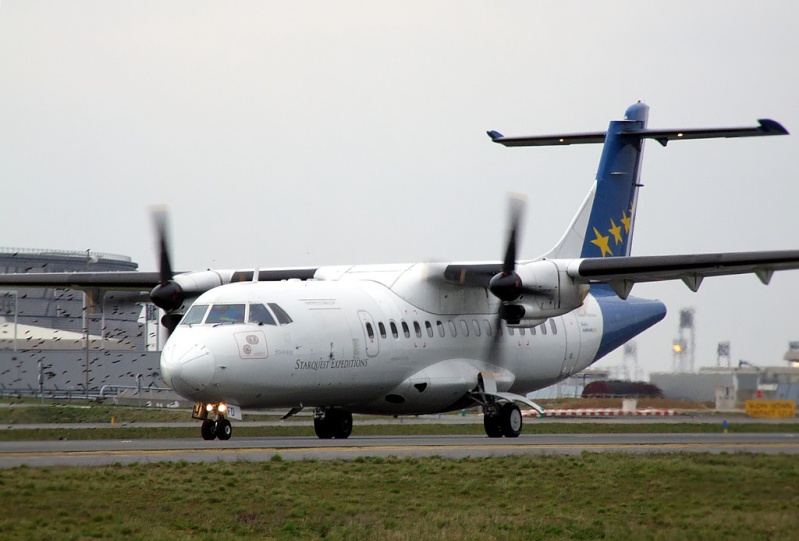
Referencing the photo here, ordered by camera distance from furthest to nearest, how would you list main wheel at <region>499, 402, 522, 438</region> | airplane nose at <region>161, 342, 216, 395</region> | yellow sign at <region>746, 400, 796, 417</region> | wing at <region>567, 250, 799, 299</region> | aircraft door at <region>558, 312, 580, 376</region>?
aircraft door at <region>558, 312, 580, 376</region>
main wheel at <region>499, 402, 522, 438</region>
wing at <region>567, 250, 799, 299</region>
yellow sign at <region>746, 400, 796, 417</region>
airplane nose at <region>161, 342, 216, 395</region>

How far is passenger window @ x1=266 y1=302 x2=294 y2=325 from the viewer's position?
22.2m

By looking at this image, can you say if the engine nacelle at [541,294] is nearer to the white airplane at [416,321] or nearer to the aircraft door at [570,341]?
the white airplane at [416,321]

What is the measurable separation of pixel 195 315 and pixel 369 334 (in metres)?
3.85

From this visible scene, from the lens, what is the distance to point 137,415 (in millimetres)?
36469

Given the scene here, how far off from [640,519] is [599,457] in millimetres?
5297

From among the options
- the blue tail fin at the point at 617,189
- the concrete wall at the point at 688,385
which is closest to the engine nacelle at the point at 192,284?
the blue tail fin at the point at 617,189

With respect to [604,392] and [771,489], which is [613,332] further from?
[771,489]

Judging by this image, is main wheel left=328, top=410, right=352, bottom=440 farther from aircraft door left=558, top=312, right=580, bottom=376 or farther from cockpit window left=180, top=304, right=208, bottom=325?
aircraft door left=558, top=312, right=580, bottom=376

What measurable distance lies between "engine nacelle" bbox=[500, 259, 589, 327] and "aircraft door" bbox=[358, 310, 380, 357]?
277cm

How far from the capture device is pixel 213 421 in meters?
21.9

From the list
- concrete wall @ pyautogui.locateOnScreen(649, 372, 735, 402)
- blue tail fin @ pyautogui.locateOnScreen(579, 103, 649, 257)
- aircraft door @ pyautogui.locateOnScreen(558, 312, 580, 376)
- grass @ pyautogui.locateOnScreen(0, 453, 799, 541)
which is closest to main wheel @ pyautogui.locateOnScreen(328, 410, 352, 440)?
aircraft door @ pyautogui.locateOnScreen(558, 312, 580, 376)

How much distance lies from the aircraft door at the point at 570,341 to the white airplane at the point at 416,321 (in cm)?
3

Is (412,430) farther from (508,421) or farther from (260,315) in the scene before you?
(260,315)

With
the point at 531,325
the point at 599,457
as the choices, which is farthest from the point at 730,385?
the point at 599,457
